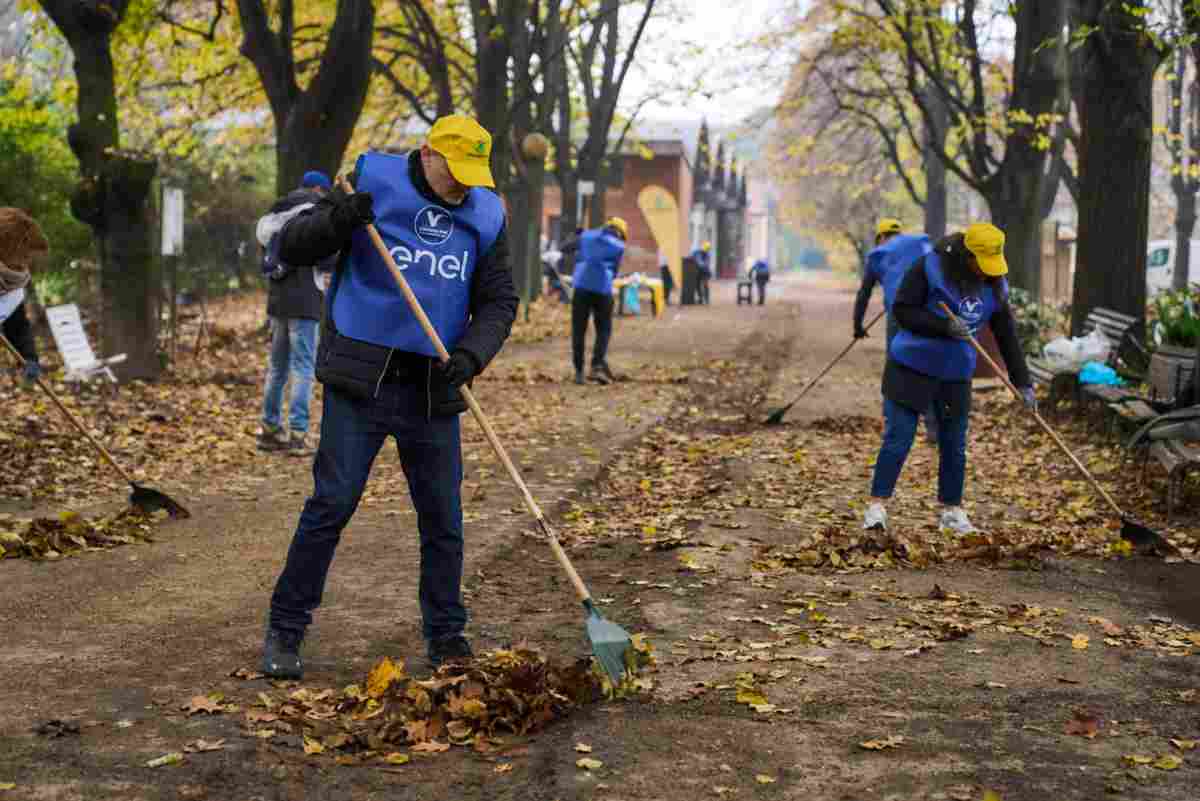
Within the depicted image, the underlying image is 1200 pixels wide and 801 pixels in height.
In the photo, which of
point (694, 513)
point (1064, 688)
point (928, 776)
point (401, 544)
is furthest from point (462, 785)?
point (694, 513)

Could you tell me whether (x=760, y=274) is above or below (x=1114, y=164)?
below

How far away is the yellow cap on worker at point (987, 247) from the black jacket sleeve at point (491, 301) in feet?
11.1

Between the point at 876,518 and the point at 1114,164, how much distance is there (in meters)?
7.75

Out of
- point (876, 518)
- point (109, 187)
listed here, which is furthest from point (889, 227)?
point (109, 187)

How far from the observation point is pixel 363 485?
5.48 m

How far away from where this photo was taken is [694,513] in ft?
30.2

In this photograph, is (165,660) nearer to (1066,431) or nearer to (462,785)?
(462,785)

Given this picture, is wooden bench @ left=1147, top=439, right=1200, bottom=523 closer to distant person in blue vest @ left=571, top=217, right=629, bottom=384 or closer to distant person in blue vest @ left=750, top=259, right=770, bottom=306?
distant person in blue vest @ left=571, top=217, right=629, bottom=384

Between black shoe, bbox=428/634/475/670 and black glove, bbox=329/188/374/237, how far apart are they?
1.43m

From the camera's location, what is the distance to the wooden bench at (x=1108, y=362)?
13.6 m

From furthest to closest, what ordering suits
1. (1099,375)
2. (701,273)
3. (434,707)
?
(701,273) → (1099,375) → (434,707)

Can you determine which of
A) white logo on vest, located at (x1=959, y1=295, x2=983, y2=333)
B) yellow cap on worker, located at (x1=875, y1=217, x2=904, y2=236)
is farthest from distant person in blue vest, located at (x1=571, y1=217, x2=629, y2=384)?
white logo on vest, located at (x1=959, y1=295, x2=983, y2=333)

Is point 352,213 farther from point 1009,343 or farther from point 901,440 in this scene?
point 1009,343

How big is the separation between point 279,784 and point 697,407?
11.6 m
